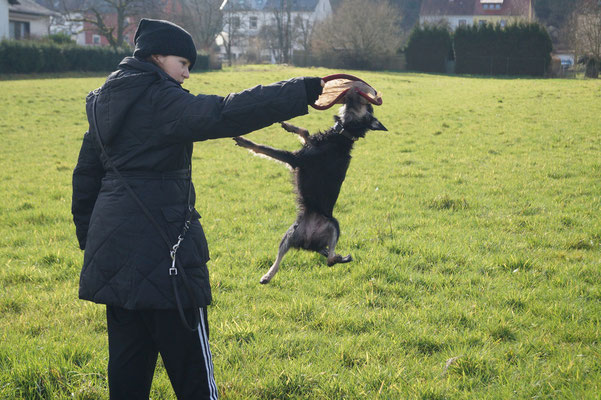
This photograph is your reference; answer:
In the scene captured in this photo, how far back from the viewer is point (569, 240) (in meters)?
6.87

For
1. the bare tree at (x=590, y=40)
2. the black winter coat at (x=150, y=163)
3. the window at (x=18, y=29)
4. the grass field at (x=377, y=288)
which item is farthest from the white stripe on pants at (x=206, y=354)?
the window at (x=18, y=29)

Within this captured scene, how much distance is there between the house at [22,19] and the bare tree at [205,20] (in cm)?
1377

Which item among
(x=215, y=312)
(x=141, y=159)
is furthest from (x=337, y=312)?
(x=141, y=159)

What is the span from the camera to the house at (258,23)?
65000 mm

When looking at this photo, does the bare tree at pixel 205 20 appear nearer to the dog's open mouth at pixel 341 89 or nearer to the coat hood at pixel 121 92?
the dog's open mouth at pixel 341 89

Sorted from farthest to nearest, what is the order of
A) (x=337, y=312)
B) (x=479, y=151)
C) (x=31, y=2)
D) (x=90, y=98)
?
(x=31, y=2)
(x=479, y=151)
(x=337, y=312)
(x=90, y=98)

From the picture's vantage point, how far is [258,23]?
82.3m

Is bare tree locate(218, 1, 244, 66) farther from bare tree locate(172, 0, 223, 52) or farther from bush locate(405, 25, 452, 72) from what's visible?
bush locate(405, 25, 452, 72)

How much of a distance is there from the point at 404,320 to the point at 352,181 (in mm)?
5970

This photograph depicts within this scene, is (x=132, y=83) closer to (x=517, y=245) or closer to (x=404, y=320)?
(x=404, y=320)

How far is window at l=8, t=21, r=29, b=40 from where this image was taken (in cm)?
4859

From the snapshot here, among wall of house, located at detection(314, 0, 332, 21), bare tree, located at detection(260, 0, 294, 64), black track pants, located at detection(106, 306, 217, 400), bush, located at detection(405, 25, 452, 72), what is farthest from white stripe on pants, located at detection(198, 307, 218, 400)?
wall of house, located at detection(314, 0, 332, 21)

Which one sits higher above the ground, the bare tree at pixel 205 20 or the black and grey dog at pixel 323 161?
the bare tree at pixel 205 20

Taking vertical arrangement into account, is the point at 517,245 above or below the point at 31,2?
below
